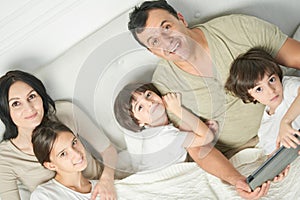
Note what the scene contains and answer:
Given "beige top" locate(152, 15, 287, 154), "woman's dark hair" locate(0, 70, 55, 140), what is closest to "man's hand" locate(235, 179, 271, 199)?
"beige top" locate(152, 15, 287, 154)

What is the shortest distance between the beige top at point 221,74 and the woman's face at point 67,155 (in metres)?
0.29

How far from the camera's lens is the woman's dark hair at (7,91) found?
154 centimetres

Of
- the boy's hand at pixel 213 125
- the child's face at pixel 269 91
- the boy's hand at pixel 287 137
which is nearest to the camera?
the boy's hand at pixel 287 137

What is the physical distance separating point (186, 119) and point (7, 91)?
0.51 metres

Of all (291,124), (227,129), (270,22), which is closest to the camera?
(291,124)

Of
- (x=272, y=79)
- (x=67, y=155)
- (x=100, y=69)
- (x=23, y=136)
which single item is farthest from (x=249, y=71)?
(x=23, y=136)

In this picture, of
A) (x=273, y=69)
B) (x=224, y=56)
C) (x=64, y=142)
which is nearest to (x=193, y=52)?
(x=224, y=56)

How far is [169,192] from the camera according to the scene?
5.23ft

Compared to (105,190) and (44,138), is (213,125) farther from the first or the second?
(44,138)

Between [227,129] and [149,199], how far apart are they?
0.32 meters

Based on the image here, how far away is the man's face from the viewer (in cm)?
159

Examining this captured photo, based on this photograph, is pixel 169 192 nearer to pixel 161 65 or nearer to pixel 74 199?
pixel 74 199

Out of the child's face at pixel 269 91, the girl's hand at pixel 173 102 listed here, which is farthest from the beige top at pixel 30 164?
the child's face at pixel 269 91

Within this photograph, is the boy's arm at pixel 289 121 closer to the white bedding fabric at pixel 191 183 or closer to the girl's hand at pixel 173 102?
the white bedding fabric at pixel 191 183
